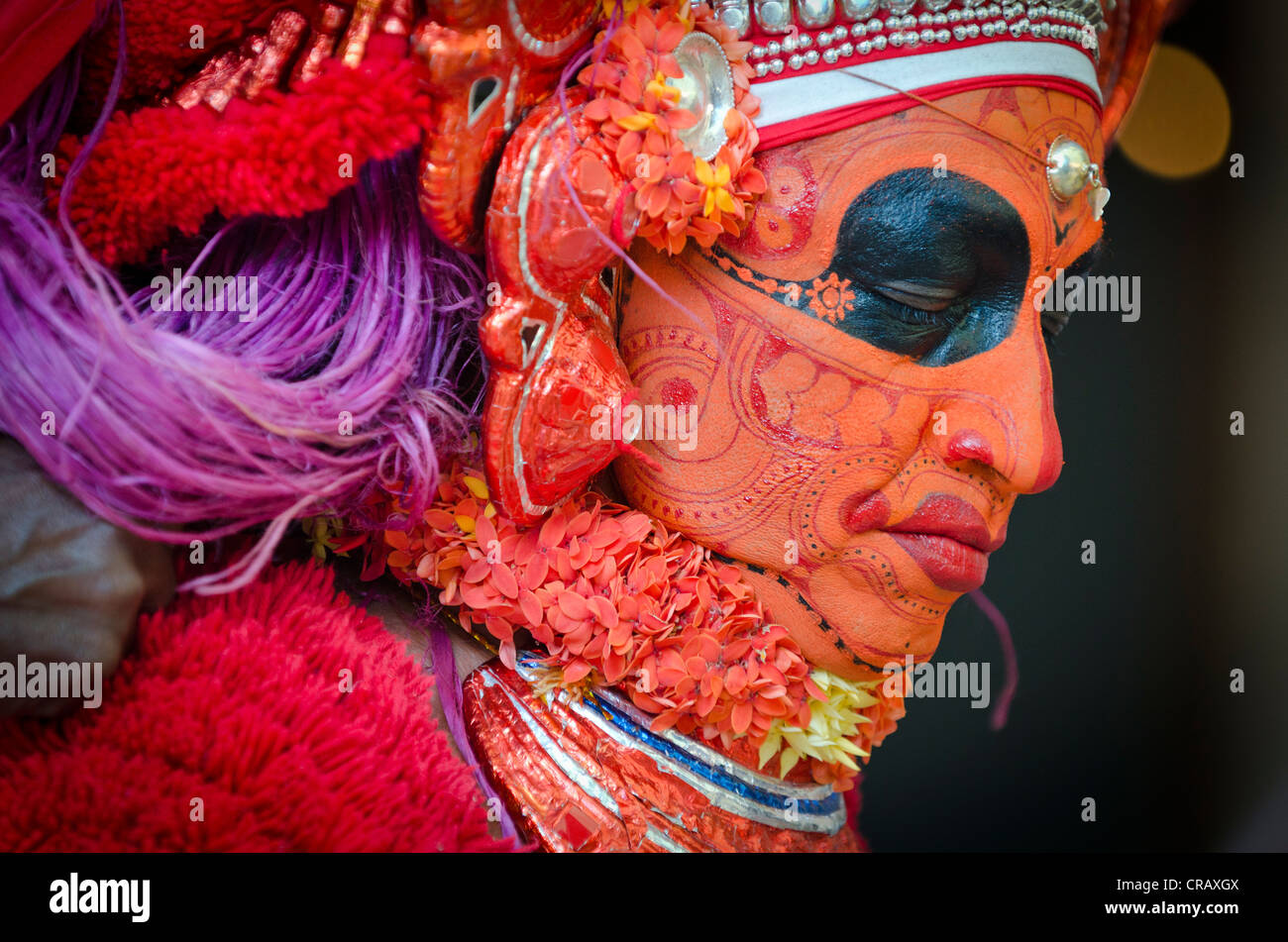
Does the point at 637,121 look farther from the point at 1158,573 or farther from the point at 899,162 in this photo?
the point at 1158,573

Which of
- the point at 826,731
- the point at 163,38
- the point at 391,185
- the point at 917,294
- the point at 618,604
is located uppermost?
the point at 163,38

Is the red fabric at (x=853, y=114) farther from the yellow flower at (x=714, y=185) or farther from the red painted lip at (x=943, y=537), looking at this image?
the red painted lip at (x=943, y=537)

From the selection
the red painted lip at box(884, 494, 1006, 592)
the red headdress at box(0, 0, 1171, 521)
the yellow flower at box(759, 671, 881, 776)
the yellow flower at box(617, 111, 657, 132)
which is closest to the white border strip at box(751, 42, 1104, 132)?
the red headdress at box(0, 0, 1171, 521)

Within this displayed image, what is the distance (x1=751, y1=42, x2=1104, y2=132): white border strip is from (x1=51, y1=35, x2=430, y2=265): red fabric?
12.6 inches

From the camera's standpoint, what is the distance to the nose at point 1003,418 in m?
0.93

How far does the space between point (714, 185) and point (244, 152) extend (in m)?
0.40

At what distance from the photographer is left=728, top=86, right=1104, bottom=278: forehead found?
0.86 m

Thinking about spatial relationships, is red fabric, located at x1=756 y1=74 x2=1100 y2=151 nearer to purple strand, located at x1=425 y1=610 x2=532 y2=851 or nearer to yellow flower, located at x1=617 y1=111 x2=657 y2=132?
yellow flower, located at x1=617 y1=111 x2=657 y2=132

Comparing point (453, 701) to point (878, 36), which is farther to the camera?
point (453, 701)

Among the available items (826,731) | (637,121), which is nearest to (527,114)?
(637,121)

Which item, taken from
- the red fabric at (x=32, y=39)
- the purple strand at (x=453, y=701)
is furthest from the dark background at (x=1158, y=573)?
the red fabric at (x=32, y=39)

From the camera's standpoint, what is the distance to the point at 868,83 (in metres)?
0.86

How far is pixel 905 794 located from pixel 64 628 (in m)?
1.58
